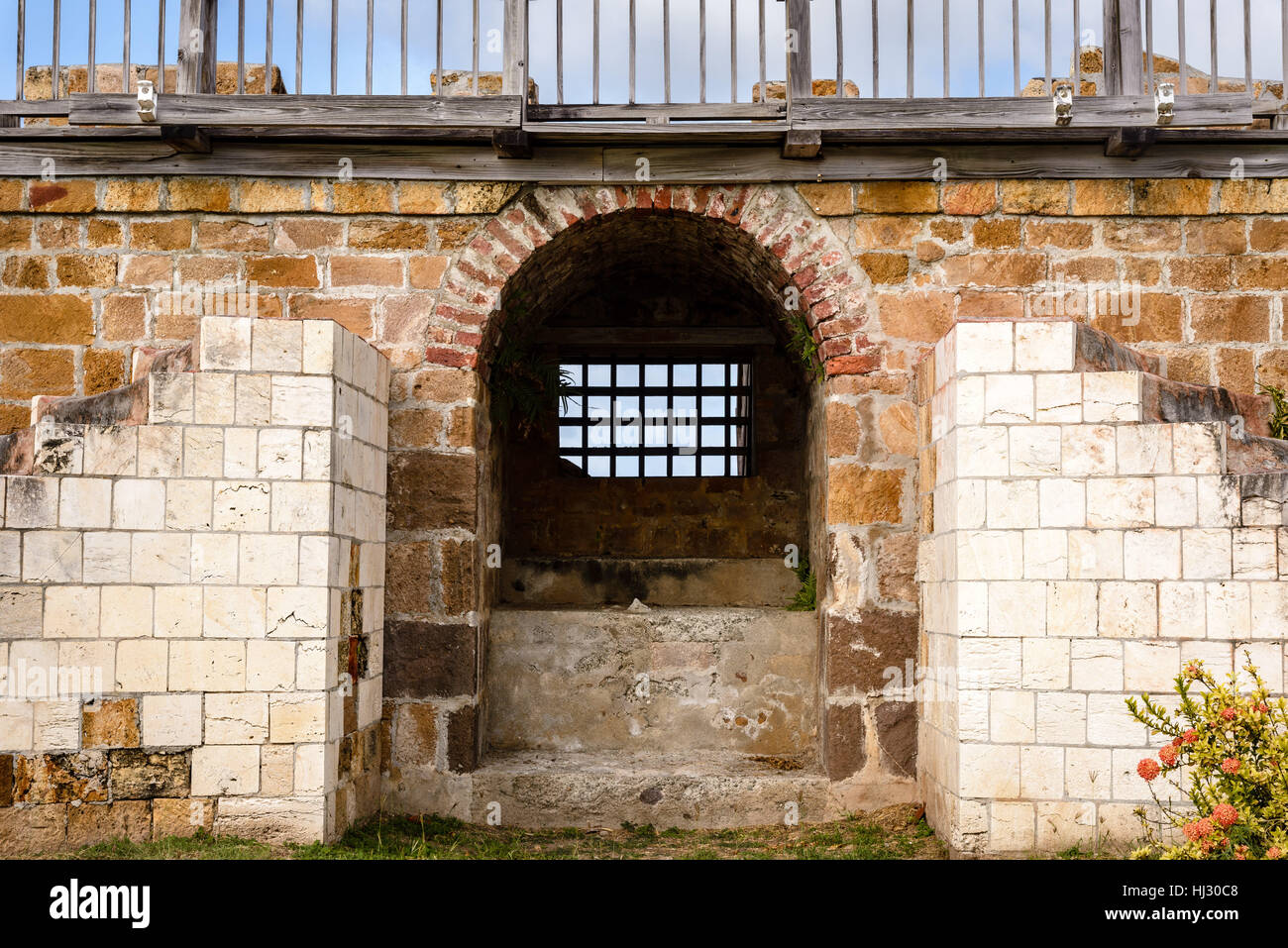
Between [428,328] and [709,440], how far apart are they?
3.17 metres

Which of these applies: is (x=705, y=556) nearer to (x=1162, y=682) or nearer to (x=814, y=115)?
(x=814, y=115)

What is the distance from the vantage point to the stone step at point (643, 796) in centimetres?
569

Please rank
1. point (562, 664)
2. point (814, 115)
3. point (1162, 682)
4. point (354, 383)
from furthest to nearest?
point (562, 664)
point (814, 115)
point (354, 383)
point (1162, 682)

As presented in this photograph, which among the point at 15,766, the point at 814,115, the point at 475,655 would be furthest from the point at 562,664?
the point at 814,115

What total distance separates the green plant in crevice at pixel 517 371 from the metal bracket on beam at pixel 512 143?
0.72 m

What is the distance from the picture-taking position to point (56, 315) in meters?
5.87

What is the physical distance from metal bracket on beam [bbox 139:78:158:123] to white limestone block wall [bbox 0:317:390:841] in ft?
4.87

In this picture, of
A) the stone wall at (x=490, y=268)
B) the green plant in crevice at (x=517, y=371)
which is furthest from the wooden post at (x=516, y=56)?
the green plant in crevice at (x=517, y=371)

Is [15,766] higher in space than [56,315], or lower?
lower

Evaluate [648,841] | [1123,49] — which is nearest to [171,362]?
[648,841]

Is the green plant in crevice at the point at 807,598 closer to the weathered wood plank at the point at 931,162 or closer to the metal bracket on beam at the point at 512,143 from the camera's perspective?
the weathered wood plank at the point at 931,162

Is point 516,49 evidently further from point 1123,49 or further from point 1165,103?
point 1165,103

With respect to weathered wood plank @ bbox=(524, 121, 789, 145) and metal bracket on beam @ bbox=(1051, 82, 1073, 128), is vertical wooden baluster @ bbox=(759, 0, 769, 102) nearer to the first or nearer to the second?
weathered wood plank @ bbox=(524, 121, 789, 145)

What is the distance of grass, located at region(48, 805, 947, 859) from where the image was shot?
203 inches
